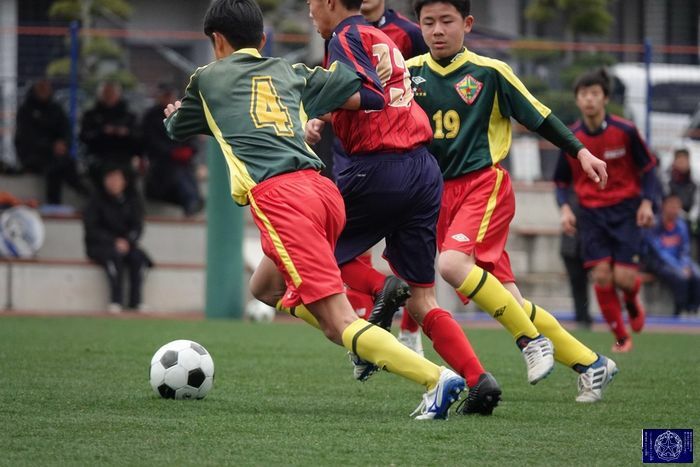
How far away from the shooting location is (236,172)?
5.59 meters

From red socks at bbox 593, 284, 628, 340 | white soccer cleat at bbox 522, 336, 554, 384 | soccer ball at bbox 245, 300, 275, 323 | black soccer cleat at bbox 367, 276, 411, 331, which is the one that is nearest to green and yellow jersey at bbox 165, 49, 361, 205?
black soccer cleat at bbox 367, 276, 411, 331

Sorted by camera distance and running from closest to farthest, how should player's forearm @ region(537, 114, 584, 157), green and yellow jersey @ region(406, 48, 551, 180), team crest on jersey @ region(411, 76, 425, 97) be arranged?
player's forearm @ region(537, 114, 584, 157)
green and yellow jersey @ region(406, 48, 551, 180)
team crest on jersey @ region(411, 76, 425, 97)

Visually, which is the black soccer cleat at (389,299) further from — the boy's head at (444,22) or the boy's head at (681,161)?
the boy's head at (681,161)

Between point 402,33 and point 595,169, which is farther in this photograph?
point 402,33

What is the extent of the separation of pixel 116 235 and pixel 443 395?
370 inches

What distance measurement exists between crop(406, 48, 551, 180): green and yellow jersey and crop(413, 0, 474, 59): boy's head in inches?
3.4

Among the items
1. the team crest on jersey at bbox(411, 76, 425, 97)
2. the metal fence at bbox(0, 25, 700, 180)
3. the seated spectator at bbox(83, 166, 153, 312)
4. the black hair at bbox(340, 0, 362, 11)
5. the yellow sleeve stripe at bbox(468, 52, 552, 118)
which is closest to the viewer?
the black hair at bbox(340, 0, 362, 11)

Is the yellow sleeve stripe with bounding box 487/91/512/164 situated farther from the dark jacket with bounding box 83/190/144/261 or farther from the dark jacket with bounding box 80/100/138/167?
the dark jacket with bounding box 80/100/138/167

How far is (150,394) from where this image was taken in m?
6.48

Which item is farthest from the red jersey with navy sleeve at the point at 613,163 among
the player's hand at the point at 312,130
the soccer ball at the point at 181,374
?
the soccer ball at the point at 181,374

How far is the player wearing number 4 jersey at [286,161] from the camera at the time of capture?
→ 541cm

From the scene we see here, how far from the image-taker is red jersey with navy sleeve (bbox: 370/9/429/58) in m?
7.59

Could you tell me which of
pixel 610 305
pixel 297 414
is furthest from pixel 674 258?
pixel 297 414

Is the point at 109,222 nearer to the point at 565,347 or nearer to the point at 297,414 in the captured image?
the point at 565,347
